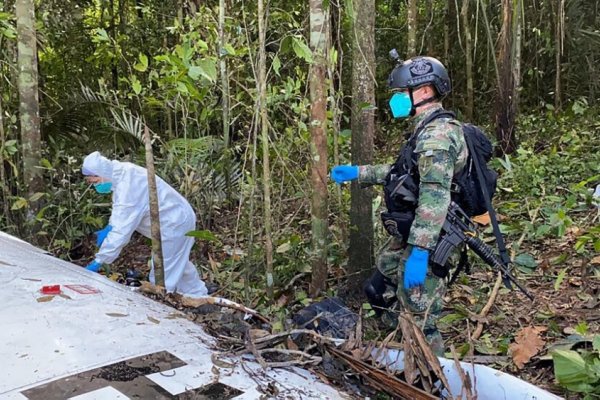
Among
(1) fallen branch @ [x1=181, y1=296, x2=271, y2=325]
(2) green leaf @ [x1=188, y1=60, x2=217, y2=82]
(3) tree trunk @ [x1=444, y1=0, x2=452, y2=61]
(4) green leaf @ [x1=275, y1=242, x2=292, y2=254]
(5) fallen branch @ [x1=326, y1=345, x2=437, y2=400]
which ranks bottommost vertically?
(4) green leaf @ [x1=275, y1=242, x2=292, y2=254]

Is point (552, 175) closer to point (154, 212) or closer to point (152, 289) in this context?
point (154, 212)

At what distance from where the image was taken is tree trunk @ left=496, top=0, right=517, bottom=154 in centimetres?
638

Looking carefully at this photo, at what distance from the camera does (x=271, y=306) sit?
360 centimetres

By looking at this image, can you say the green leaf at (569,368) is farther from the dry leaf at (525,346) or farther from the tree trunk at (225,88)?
the tree trunk at (225,88)

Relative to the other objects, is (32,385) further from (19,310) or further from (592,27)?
(592,27)

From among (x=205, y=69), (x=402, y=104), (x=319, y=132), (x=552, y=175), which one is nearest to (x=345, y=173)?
(x=319, y=132)

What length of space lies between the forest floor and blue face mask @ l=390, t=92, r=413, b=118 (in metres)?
1.23

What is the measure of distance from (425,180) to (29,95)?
371 centimetres

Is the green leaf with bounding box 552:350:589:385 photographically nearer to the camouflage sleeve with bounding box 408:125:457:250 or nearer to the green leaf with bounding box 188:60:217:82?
the camouflage sleeve with bounding box 408:125:457:250

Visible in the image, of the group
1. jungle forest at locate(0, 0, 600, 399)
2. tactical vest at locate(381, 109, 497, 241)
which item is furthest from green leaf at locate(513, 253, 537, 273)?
tactical vest at locate(381, 109, 497, 241)

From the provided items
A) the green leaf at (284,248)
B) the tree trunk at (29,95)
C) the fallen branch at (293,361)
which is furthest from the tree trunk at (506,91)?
the fallen branch at (293,361)

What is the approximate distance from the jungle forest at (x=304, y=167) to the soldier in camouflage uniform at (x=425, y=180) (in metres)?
0.20

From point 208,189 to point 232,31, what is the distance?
145 centimetres

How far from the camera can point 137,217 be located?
411cm
